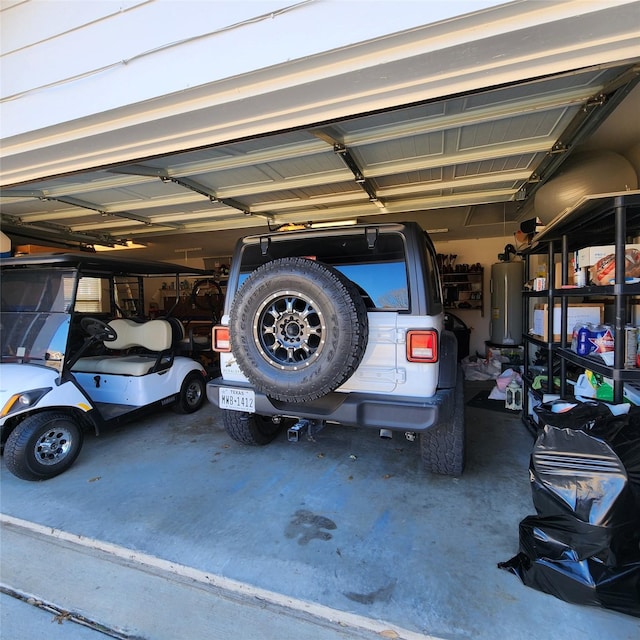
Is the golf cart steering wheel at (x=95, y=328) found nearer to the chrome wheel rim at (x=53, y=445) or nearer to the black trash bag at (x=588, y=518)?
the chrome wheel rim at (x=53, y=445)

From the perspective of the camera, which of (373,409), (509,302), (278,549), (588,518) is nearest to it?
(588,518)

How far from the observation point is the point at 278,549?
6.44 feet

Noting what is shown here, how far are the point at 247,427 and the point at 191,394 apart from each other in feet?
5.43

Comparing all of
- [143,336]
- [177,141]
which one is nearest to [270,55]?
[177,141]

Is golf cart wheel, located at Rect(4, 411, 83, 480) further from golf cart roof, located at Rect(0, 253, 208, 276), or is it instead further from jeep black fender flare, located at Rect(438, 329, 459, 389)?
jeep black fender flare, located at Rect(438, 329, 459, 389)

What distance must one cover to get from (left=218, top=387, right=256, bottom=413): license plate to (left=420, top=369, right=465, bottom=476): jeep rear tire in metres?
1.25

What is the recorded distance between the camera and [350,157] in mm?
2871

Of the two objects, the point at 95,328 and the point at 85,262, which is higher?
the point at 85,262

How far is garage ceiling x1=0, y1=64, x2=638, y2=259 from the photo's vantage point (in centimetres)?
221

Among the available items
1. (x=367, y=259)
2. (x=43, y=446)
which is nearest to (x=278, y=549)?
(x=367, y=259)

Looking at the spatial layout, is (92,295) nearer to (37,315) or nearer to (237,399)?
(37,315)

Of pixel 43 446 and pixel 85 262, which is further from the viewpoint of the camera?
pixel 85 262

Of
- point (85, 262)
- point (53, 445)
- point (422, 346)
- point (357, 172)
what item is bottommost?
point (53, 445)

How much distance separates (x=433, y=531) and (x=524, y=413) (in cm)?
236
